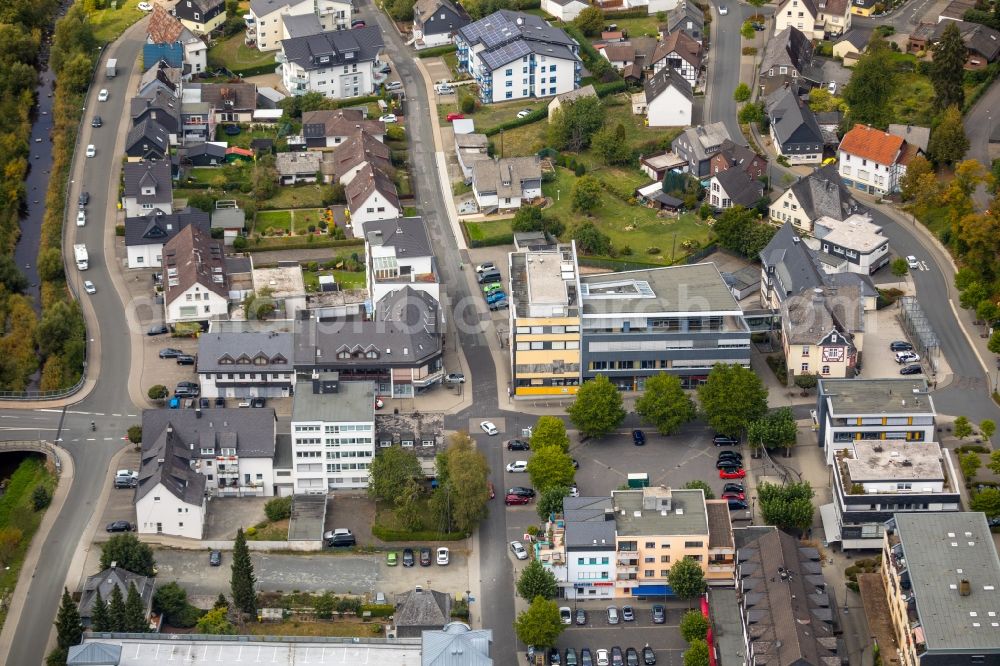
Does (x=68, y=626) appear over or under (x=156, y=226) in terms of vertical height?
under

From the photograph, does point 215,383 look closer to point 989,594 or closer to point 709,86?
point 989,594

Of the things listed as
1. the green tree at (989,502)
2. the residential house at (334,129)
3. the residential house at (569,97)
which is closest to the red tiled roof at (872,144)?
the residential house at (569,97)

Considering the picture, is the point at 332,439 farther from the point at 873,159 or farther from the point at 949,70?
the point at 949,70

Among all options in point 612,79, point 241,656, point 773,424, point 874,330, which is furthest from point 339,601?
point 612,79

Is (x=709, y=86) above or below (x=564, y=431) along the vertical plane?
above

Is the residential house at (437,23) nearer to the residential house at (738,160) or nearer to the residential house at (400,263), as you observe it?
the residential house at (738,160)

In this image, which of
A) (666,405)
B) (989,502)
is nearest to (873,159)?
(666,405)

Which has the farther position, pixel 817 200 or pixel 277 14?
pixel 277 14
